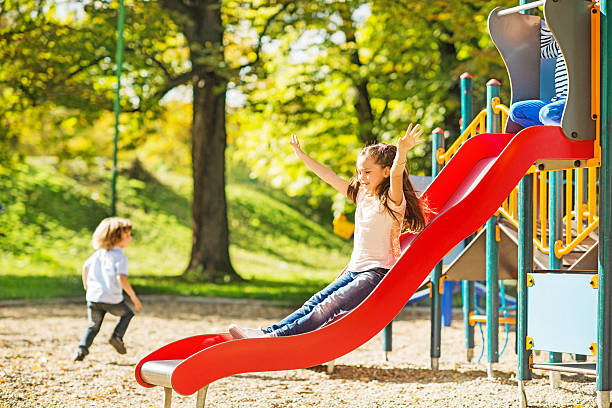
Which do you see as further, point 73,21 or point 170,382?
point 73,21

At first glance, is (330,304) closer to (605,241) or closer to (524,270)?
(524,270)

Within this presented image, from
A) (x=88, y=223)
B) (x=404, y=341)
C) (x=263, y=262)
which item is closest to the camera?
(x=404, y=341)

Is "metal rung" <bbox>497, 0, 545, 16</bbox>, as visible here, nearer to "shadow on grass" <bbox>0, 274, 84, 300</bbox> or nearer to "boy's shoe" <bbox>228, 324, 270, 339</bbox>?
"boy's shoe" <bbox>228, 324, 270, 339</bbox>

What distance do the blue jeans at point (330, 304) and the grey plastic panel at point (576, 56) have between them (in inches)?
56.9

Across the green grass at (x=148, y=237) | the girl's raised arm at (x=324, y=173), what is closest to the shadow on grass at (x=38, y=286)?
the green grass at (x=148, y=237)

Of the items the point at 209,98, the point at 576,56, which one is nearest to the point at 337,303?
the point at 576,56

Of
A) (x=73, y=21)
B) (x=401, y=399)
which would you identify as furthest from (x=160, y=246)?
(x=401, y=399)

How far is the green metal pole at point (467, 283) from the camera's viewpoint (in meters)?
7.39

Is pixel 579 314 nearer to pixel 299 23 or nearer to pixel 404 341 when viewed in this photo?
pixel 404 341

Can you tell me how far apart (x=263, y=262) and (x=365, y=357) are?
→ 16.1 m

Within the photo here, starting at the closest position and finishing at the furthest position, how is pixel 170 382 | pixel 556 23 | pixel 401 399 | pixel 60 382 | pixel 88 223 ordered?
pixel 170 382 → pixel 556 23 → pixel 401 399 → pixel 60 382 → pixel 88 223

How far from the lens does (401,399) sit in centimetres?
616

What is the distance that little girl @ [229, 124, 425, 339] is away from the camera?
4.77 meters

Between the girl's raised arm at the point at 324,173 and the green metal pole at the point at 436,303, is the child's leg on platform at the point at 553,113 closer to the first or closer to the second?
the girl's raised arm at the point at 324,173
